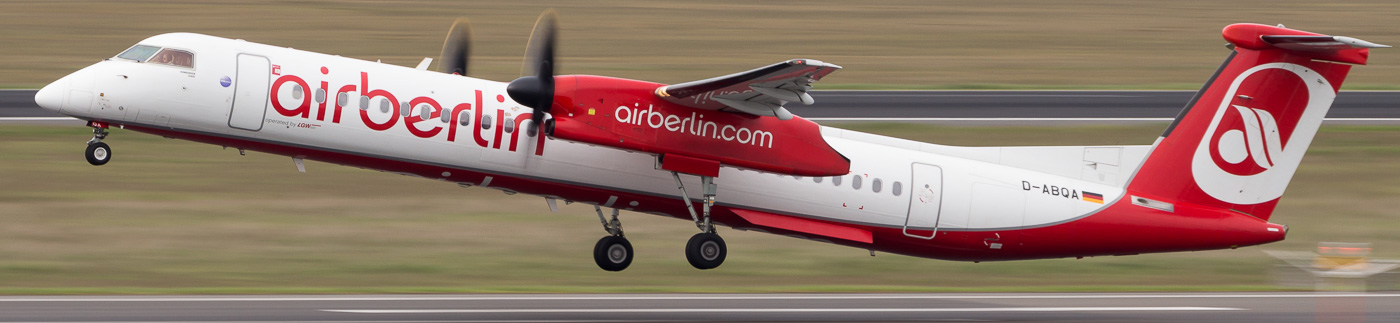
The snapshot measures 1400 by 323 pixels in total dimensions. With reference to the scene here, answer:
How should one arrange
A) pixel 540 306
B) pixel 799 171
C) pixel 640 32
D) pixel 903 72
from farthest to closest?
pixel 640 32 → pixel 903 72 → pixel 540 306 → pixel 799 171

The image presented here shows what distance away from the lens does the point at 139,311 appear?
64.5 feet

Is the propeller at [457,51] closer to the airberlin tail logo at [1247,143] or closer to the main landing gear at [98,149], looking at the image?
the main landing gear at [98,149]

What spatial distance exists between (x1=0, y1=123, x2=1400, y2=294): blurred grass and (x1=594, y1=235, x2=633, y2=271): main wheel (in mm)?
2642

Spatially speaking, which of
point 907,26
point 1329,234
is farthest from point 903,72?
point 1329,234

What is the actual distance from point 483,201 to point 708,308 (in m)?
8.68

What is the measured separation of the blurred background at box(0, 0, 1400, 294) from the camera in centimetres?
2384

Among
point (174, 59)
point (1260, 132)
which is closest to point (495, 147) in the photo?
point (174, 59)

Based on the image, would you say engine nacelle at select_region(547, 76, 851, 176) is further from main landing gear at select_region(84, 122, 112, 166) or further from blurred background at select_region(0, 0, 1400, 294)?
main landing gear at select_region(84, 122, 112, 166)

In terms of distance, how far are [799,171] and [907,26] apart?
33.1 meters

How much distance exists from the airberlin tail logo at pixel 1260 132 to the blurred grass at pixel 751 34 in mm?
18933

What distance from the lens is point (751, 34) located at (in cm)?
4741

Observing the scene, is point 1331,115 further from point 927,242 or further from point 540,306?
point 540,306

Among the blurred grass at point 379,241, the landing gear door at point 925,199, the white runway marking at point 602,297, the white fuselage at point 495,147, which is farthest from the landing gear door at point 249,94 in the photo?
the landing gear door at point 925,199

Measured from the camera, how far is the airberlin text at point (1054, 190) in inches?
820
